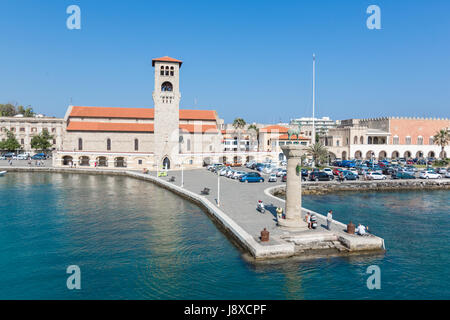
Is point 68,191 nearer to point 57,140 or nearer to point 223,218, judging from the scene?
point 223,218

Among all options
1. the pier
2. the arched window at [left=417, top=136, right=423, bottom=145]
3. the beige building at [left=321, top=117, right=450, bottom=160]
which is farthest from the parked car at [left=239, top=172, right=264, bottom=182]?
the arched window at [left=417, top=136, right=423, bottom=145]

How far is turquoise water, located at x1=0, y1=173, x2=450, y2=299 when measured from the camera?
55.5 feet

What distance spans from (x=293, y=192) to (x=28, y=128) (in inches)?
4188

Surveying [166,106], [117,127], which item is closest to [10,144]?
[117,127]

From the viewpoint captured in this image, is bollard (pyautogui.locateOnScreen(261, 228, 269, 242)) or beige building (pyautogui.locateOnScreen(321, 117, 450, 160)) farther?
beige building (pyautogui.locateOnScreen(321, 117, 450, 160))

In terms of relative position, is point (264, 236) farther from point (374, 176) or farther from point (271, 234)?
point (374, 176)

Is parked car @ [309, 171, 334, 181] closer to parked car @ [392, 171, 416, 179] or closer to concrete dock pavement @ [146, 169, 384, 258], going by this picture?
parked car @ [392, 171, 416, 179]

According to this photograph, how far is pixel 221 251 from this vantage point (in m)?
22.2

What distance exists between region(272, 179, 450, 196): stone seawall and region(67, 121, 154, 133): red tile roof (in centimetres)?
4637

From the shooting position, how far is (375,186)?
175ft

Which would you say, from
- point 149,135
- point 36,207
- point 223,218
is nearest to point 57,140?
point 149,135

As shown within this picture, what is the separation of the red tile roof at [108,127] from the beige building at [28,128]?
28.1 metres

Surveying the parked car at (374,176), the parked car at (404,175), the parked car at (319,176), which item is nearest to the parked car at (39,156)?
the parked car at (319,176)

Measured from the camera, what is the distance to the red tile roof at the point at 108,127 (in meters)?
82.7
